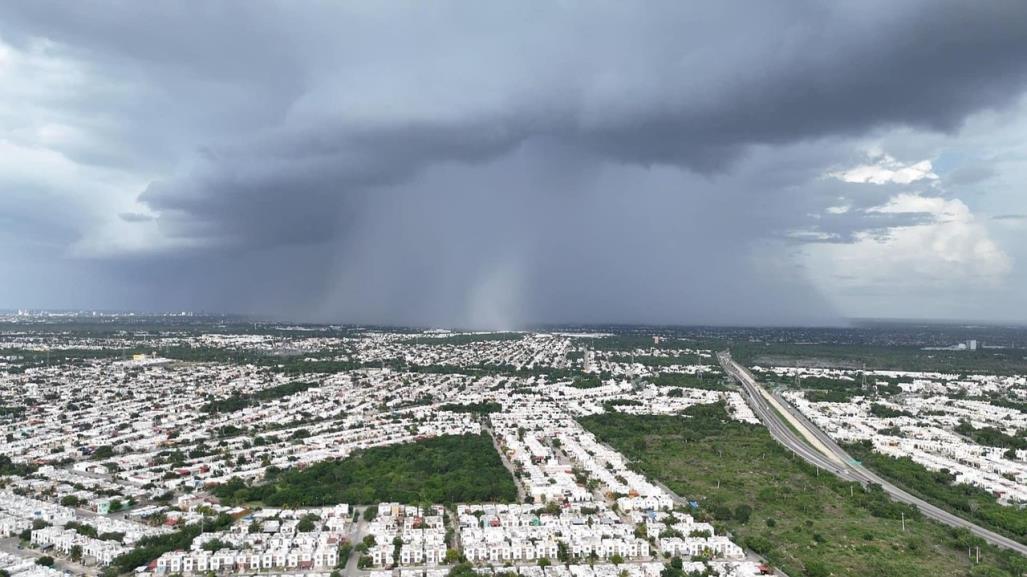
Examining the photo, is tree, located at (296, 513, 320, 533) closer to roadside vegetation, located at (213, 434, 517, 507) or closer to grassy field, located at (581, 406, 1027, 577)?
roadside vegetation, located at (213, 434, 517, 507)

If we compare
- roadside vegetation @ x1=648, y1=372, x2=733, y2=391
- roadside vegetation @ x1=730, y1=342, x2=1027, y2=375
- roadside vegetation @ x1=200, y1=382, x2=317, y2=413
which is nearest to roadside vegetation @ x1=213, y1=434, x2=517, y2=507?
roadside vegetation @ x1=200, y1=382, x2=317, y2=413

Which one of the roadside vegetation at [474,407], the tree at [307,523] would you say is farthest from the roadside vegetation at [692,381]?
the tree at [307,523]

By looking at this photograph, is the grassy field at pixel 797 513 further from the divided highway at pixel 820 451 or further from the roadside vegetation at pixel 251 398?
the roadside vegetation at pixel 251 398

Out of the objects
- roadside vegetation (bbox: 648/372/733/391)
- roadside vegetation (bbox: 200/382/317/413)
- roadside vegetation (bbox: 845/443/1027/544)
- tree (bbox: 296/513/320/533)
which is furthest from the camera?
roadside vegetation (bbox: 648/372/733/391)

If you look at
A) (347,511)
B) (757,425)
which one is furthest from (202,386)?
(757,425)

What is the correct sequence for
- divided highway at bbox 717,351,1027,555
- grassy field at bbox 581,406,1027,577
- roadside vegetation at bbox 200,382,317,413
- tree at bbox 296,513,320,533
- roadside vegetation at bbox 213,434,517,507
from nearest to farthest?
grassy field at bbox 581,406,1027,577, tree at bbox 296,513,320,533, divided highway at bbox 717,351,1027,555, roadside vegetation at bbox 213,434,517,507, roadside vegetation at bbox 200,382,317,413

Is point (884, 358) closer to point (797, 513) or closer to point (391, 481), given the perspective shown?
point (797, 513)
